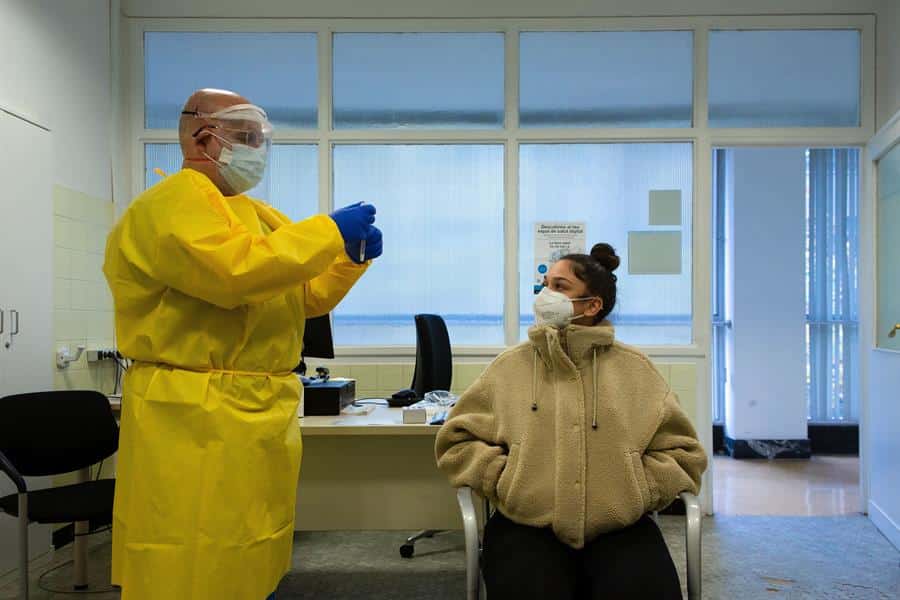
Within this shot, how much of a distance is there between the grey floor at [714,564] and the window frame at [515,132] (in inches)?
34.3

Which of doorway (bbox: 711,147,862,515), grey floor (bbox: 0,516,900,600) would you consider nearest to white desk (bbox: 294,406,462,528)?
grey floor (bbox: 0,516,900,600)

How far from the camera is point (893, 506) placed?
3451 mm

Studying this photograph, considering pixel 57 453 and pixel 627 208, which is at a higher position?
pixel 627 208

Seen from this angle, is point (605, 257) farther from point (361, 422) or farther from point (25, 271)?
point (25, 271)

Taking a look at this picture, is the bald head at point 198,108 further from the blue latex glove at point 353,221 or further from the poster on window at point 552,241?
the poster on window at point 552,241

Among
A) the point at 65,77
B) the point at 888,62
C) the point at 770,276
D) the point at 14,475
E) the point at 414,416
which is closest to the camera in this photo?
the point at 14,475

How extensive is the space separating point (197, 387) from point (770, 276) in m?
5.16

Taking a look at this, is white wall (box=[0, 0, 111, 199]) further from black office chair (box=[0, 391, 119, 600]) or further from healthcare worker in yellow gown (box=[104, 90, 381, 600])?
healthcare worker in yellow gown (box=[104, 90, 381, 600])

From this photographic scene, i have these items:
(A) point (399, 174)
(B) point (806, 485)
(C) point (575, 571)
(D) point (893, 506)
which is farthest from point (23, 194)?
(B) point (806, 485)

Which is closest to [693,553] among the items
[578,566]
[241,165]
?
[578,566]

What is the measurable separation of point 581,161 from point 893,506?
2554 millimetres

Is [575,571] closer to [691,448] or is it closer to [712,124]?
[691,448]

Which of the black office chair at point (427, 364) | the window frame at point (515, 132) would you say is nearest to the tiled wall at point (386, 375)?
the window frame at point (515, 132)

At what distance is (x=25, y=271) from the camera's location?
3.15m
